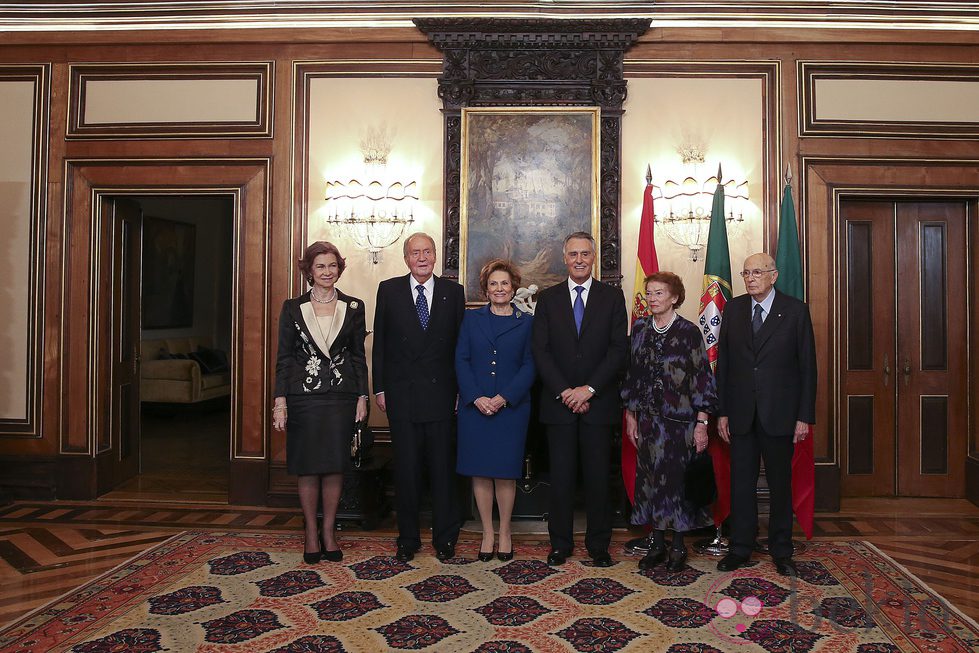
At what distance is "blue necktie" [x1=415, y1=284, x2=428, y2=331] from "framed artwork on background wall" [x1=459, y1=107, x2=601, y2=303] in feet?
3.85

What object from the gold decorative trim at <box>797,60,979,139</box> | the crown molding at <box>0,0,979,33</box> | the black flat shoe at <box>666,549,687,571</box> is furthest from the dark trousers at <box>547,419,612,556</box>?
the crown molding at <box>0,0,979,33</box>

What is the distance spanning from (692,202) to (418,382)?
2358 mm


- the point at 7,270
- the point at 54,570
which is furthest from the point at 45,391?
the point at 54,570

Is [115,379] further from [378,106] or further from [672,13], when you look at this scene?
[672,13]

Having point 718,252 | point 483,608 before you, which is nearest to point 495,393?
point 483,608

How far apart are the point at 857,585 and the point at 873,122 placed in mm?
3156

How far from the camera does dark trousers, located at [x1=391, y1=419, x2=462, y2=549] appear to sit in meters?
3.70

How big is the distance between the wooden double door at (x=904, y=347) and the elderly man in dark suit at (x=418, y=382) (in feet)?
10.0

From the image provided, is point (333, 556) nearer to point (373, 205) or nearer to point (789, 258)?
point (373, 205)

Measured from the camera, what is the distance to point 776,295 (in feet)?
11.8

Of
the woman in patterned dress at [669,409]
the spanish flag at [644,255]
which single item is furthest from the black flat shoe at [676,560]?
the spanish flag at [644,255]

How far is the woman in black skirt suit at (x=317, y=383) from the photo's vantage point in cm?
360

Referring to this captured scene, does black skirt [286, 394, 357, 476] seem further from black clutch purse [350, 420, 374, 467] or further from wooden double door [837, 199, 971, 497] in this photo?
wooden double door [837, 199, 971, 497]

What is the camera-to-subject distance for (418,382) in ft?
12.0
